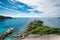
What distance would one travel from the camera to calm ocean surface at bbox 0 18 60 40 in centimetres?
199

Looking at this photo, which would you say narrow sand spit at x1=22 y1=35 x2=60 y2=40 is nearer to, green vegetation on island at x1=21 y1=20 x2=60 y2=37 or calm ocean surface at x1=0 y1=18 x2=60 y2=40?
green vegetation on island at x1=21 y1=20 x2=60 y2=37

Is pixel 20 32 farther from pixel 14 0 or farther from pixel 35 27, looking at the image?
pixel 14 0

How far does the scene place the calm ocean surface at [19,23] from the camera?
1.99 m

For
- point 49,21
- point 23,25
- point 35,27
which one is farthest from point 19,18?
point 49,21

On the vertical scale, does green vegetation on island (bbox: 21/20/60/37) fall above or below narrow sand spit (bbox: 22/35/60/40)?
above

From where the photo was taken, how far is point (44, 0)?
2.06 metres

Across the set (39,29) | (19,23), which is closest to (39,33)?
(39,29)

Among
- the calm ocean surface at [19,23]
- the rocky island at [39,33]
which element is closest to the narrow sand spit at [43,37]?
the rocky island at [39,33]

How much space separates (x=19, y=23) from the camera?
6.63 ft

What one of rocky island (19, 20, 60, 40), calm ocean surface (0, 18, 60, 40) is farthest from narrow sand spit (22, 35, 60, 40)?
calm ocean surface (0, 18, 60, 40)

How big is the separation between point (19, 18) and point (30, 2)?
0.93ft

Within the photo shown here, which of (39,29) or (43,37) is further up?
(39,29)

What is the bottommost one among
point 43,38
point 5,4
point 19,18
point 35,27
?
point 43,38

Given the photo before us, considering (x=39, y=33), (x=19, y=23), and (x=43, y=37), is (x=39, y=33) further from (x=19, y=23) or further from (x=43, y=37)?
(x=19, y=23)
